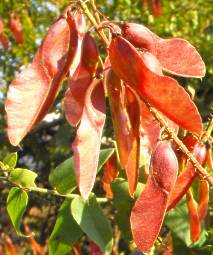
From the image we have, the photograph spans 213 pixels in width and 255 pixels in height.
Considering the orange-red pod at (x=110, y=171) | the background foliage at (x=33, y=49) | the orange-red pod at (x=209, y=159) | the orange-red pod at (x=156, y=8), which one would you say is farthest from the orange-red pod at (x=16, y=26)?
the orange-red pod at (x=209, y=159)

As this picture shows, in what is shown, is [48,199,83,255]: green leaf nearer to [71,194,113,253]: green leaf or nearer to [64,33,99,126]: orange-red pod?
[71,194,113,253]: green leaf

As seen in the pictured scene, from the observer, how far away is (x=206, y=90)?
7.04 ft

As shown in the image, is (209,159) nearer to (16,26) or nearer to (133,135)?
(133,135)

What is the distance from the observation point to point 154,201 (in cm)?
75

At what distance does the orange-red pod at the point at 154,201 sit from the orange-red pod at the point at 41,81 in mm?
158

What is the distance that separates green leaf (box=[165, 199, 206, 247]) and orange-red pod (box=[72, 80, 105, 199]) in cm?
40

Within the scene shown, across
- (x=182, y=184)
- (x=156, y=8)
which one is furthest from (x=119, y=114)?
(x=156, y=8)

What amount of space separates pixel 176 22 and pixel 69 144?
74 centimetres

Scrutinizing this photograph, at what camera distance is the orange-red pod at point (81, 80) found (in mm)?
694

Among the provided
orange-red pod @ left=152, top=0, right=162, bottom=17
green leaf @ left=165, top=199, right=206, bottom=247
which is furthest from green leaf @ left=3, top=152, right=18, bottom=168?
orange-red pod @ left=152, top=0, right=162, bottom=17

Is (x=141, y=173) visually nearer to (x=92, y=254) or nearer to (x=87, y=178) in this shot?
(x=92, y=254)

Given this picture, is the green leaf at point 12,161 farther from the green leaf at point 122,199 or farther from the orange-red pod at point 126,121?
the orange-red pod at point 126,121

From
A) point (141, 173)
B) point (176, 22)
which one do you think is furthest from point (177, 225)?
point (176, 22)

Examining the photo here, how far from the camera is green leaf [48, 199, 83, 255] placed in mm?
1012
